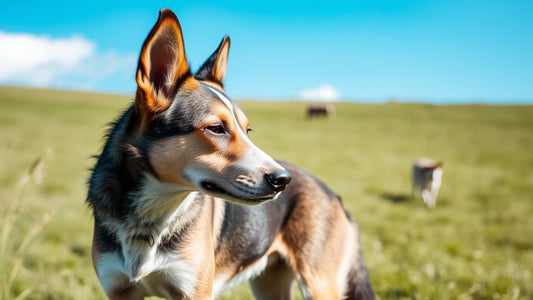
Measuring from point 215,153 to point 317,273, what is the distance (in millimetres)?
1558

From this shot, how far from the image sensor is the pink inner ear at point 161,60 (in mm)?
2409

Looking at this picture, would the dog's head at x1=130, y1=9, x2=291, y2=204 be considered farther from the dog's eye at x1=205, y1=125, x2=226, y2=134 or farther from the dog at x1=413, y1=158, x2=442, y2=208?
the dog at x1=413, y1=158, x2=442, y2=208

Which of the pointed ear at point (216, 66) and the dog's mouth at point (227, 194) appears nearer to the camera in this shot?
the dog's mouth at point (227, 194)

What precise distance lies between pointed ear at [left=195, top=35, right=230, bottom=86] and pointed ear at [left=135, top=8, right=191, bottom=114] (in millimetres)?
560

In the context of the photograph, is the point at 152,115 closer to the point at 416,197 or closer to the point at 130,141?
the point at 130,141

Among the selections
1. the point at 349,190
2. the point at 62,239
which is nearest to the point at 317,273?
the point at 62,239

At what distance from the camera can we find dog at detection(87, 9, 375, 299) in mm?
2320

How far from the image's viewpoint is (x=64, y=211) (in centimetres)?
835

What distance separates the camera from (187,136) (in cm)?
237

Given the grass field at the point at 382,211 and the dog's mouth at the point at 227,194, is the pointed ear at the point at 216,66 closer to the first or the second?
the grass field at the point at 382,211

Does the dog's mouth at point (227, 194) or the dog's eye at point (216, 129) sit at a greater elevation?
the dog's eye at point (216, 129)

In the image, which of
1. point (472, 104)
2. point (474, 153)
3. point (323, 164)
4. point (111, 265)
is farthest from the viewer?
point (472, 104)

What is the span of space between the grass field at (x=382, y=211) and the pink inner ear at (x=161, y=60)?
66 centimetres

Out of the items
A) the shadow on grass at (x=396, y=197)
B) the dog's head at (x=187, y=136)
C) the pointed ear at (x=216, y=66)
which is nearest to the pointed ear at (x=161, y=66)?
the dog's head at (x=187, y=136)
